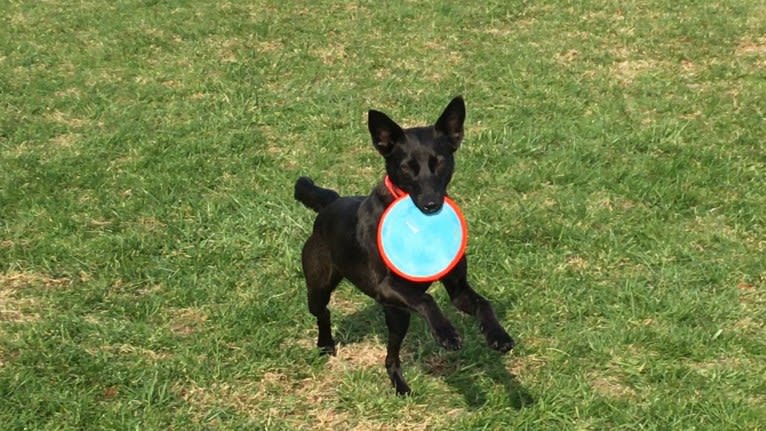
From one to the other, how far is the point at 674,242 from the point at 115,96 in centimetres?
725

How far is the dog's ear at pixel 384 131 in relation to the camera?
4.48 m

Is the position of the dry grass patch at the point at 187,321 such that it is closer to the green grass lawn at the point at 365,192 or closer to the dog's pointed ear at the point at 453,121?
the green grass lawn at the point at 365,192

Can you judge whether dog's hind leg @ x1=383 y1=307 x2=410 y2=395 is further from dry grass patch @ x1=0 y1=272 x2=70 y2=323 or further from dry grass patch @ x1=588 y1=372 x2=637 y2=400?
dry grass patch @ x1=0 y1=272 x2=70 y2=323

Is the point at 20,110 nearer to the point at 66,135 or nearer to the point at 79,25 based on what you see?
the point at 66,135

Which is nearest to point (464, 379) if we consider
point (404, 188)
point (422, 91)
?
point (404, 188)

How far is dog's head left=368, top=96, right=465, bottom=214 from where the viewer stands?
14.4ft

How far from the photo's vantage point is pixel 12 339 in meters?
5.73

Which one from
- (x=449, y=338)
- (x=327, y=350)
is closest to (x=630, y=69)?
(x=327, y=350)

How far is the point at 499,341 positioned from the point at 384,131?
4.34 ft

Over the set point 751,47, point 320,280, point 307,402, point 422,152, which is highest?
point 422,152

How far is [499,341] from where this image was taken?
166 inches

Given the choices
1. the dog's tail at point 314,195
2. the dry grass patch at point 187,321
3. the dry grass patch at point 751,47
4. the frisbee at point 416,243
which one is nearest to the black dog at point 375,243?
the frisbee at point 416,243

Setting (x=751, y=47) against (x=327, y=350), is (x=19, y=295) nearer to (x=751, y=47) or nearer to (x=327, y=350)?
(x=327, y=350)

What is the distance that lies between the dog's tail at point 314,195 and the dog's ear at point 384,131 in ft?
3.38
